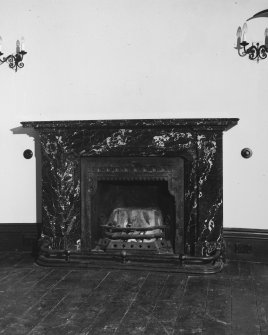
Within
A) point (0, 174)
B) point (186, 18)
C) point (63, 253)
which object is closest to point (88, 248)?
point (63, 253)

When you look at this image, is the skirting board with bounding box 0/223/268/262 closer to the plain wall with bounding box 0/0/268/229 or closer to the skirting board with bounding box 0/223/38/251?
the plain wall with bounding box 0/0/268/229

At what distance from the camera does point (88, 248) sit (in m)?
3.91

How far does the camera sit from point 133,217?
4.01m

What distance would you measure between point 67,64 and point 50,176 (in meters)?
0.97

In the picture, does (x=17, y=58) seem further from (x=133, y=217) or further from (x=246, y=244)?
(x=246, y=244)

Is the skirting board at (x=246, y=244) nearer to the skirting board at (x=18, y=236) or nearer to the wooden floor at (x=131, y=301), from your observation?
the wooden floor at (x=131, y=301)

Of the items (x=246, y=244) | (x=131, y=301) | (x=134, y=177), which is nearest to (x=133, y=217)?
(x=134, y=177)

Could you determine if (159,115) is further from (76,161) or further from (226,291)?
(226,291)

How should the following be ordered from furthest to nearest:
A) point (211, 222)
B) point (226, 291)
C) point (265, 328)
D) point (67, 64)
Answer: point (67, 64), point (211, 222), point (226, 291), point (265, 328)

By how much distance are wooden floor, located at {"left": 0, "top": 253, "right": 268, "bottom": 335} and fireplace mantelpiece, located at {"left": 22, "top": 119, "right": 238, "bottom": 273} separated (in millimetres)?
185

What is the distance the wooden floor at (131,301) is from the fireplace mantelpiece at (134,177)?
185 millimetres

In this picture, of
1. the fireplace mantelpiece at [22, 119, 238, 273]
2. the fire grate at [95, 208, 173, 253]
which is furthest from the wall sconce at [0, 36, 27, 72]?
the fire grate at [95, 208, 173, 253]

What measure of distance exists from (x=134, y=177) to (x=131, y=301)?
118 cm

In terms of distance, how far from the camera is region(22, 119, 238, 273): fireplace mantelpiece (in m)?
3.65
